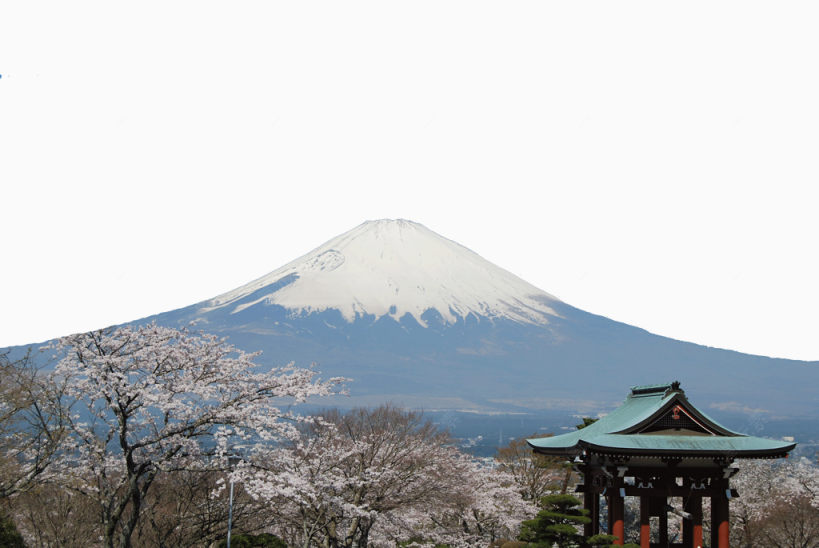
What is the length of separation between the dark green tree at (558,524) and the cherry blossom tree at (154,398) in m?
6.74

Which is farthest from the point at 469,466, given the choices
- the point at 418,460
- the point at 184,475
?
the point at 184,475

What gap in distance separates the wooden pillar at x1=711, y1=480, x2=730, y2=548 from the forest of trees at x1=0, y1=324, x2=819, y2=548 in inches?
128

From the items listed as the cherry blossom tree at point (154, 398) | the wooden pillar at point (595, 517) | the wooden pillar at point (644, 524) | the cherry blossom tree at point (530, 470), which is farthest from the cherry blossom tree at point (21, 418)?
the cherry blossom tree at point (530, 470)

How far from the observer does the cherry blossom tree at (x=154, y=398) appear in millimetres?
16484

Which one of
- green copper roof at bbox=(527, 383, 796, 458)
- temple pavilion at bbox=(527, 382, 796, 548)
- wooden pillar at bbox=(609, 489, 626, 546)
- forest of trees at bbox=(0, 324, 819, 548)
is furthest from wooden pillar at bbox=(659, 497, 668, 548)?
forest of trees at bbox=(0, 324, 819, 548)

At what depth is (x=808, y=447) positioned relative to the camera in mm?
187125

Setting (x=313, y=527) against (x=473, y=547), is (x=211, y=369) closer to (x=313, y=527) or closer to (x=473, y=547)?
(x=313, y=527)

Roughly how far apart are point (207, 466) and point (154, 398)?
308 centimetres

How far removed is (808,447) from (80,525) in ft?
647

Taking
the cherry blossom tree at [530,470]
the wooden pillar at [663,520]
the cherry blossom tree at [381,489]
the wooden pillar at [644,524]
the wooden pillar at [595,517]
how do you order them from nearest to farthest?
the wooden pillar at [644,524]
the cherry blossom tree at [381,489]
the wooden pillar at [663,520]
the wooden pillar at [595,517]
the cherry blossom tree at [530,470]

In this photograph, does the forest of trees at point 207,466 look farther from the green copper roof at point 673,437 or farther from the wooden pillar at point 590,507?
the green copper roof at point 673,437

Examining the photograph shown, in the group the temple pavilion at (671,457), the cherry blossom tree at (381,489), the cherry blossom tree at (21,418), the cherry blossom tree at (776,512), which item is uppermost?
the cherry blossom tree at (21,418)

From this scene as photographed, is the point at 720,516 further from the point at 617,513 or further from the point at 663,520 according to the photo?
the point at 617,513

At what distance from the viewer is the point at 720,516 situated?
2067 cm
